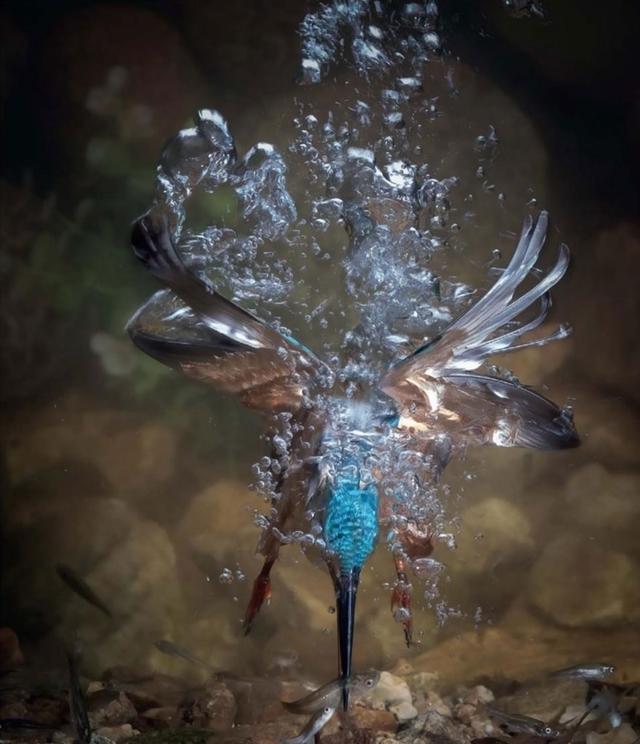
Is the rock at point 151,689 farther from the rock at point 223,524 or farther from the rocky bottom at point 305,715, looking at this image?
the rock at point 223,524

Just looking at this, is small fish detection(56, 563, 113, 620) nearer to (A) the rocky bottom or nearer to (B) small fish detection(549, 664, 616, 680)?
(A) the rocky bottom

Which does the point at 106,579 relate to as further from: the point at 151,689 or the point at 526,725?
the point at 526,725

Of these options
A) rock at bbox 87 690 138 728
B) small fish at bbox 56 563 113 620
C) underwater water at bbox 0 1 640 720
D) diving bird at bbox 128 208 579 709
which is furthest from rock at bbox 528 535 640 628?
small fish at bbox 56 563 113 620

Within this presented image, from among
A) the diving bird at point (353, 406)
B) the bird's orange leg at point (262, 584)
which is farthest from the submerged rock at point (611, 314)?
the bird's orange leg at point (262, 584)

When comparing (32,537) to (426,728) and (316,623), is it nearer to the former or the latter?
(316,623)

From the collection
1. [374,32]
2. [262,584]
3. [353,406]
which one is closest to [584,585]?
[353,406]

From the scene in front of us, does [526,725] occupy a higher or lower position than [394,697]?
higher

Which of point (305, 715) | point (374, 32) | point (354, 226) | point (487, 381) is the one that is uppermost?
point (374, 32)
